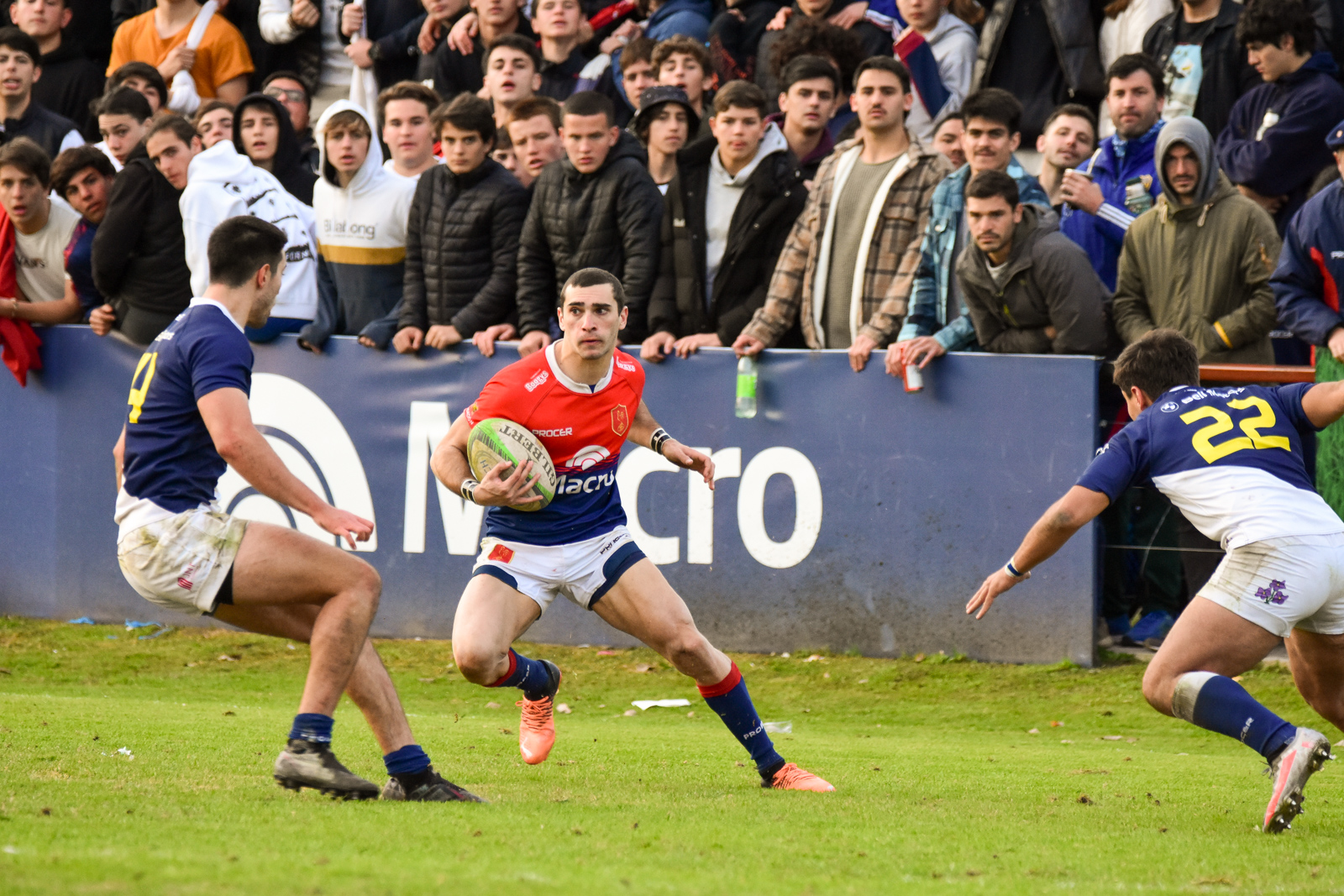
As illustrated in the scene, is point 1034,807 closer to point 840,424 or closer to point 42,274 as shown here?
point 840,424

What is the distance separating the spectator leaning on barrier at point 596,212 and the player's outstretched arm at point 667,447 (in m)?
3.39

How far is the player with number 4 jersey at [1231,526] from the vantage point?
6.12 m

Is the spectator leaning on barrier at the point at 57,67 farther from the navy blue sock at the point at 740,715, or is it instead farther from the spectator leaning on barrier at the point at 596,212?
the navy blue sock at the point at 740,715

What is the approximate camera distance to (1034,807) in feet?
21.2

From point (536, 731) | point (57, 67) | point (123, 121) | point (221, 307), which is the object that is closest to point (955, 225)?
point (536, 731)

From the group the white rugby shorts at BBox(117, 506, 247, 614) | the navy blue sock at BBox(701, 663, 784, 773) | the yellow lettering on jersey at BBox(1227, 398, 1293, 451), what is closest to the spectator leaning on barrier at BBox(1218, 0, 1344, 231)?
the yellow lettering on jersey at BBox(1227, 398, 1293, 451)

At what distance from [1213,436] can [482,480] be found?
3093 mm

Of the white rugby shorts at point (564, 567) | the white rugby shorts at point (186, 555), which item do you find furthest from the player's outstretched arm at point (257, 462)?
the white rugby shorts at point (564, 567)

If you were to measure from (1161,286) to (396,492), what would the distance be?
5.67 meters

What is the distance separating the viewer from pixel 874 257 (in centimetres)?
1041

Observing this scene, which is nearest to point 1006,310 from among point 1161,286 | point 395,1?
point 1161,286

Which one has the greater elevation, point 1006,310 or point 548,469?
point 1006,310

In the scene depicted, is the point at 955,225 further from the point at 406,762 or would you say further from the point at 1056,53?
the point at 406,762

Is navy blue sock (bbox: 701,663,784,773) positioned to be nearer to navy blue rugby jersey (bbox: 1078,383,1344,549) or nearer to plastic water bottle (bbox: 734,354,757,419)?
navy blue rugby jersey (bbox: 1078,383,1344,549)
